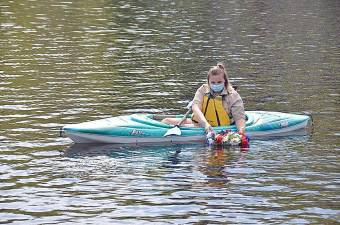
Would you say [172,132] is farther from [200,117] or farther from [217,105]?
[217,105]

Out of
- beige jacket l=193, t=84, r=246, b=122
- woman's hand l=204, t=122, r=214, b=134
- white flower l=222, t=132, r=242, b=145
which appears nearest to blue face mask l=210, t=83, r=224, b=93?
beige jacket l=193, t=84, r=246, b=122

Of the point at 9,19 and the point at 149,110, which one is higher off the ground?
the point at 9,19

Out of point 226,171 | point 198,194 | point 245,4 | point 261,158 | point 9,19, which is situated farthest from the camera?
point 245,4

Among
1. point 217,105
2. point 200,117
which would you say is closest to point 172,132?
point 200,117

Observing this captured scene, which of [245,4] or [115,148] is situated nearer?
[115,148]

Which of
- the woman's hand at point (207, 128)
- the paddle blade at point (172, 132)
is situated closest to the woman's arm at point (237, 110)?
the woman's hand at point (207, 128)

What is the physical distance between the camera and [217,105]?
21.3 metres

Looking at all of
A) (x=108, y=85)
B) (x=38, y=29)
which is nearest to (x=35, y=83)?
(x=108, y=85)

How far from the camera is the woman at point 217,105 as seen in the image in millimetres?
21062

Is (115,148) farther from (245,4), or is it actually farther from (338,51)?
(245,4)

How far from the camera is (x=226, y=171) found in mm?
18375

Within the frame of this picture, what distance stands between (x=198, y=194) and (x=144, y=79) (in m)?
15.2

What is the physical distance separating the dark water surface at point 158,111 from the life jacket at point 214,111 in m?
0.82

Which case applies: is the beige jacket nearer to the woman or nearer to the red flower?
the woman
